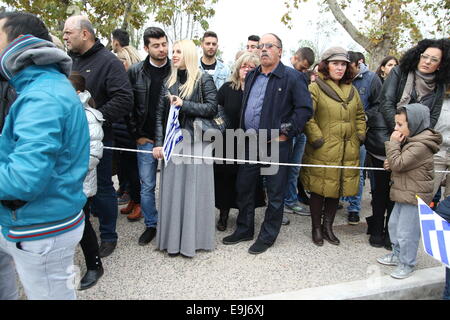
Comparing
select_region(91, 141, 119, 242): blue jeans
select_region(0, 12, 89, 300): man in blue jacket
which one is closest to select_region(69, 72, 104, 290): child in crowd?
select_region(91, 141, 119, 242): blue jeans

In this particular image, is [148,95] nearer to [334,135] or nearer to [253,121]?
[253,121]

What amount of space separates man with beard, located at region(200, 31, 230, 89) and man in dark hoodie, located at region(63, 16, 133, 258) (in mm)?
2345

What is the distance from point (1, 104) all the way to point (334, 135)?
3.12 metres

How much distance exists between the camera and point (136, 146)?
4391 millimetres

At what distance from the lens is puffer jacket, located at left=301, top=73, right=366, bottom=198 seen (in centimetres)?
400

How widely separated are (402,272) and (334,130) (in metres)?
1.54

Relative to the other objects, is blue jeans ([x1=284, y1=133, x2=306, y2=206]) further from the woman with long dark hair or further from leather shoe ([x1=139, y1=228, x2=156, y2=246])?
leather shoe ([x1=139, y1=228, x2=156, y2=246])

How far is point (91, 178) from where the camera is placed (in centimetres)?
327

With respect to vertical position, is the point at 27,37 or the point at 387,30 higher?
the point at 387,30

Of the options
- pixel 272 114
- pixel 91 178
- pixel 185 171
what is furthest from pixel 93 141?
pixel 272 114

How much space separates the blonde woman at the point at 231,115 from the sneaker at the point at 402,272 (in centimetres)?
173

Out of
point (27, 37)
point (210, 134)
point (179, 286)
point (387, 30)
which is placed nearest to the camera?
point (27, 37)
